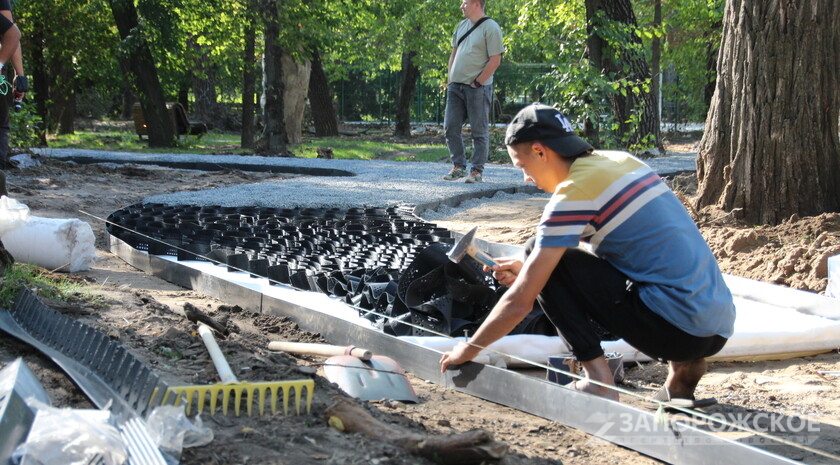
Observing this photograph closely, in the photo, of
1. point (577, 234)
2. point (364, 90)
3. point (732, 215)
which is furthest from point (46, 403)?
point (364, 90)

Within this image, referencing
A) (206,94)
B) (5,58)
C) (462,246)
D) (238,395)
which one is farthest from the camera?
(206,94)

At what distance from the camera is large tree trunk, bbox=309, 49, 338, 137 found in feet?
76.2

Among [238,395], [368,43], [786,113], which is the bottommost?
[238,395]

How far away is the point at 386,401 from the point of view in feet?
10.7

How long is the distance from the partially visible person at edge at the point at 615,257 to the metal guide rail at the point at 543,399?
191 millimetres

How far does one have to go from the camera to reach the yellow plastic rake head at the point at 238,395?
8.55 feet

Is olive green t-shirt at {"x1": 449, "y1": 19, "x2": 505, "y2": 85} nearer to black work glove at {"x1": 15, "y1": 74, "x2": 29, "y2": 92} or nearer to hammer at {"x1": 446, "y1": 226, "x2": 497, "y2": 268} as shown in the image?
black work glove at {"x1": 15, "y1": 74, "x2": 29, "y2": 92}

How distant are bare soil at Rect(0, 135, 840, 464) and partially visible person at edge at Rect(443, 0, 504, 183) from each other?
3.33m

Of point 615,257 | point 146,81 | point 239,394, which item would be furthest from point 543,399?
point 146,81

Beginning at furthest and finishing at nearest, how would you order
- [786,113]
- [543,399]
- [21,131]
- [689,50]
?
[689,50] < [21,131] < [786,113] < [543,399]

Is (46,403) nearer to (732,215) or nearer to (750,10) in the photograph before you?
(732,215)

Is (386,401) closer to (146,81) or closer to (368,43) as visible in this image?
(146,81)

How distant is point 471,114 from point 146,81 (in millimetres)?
10141

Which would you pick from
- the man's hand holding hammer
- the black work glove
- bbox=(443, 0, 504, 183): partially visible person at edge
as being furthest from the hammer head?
bbox=(443, 0, 504, 183): partially visible person at edge
